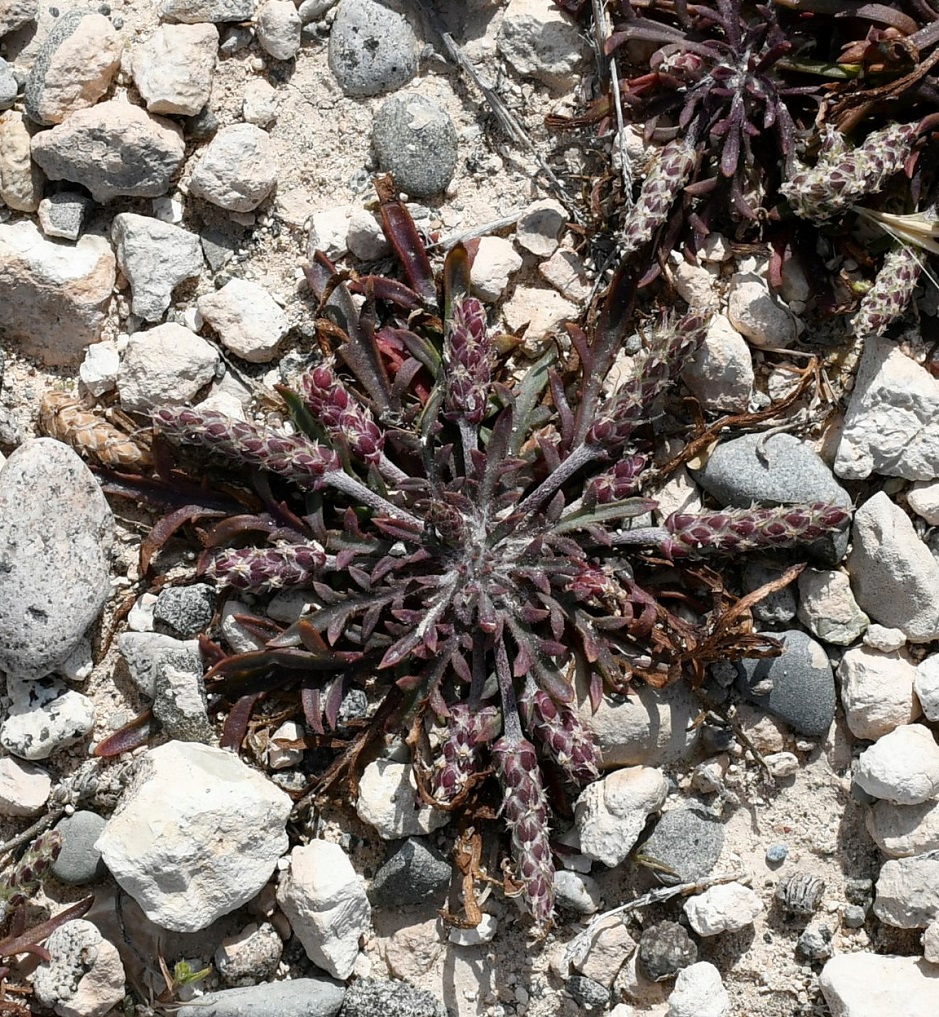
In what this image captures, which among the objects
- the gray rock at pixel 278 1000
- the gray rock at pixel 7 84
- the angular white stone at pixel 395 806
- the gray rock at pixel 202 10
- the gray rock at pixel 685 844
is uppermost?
the gray rock at pixel 202 10

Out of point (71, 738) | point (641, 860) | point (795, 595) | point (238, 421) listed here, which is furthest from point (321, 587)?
point (795, 595)

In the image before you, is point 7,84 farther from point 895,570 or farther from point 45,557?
point 895,570

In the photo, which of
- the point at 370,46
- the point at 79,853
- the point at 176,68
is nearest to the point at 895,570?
the point at 370,46

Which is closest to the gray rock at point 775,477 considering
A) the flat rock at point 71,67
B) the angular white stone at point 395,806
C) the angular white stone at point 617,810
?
the angular white stone at point 617,810

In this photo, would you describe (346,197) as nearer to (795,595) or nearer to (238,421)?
(238,421)

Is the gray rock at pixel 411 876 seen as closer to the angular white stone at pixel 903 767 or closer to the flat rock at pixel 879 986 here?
the flat rock at pixel 879 986
